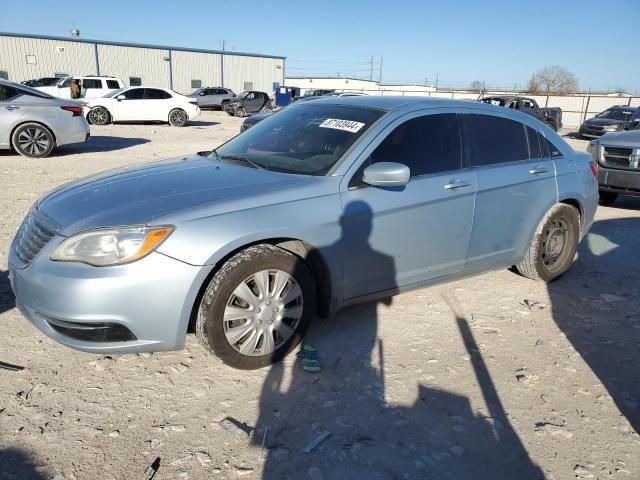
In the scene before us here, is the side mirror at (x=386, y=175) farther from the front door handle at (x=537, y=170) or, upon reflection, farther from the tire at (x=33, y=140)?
the tire at (x=33, y=140)

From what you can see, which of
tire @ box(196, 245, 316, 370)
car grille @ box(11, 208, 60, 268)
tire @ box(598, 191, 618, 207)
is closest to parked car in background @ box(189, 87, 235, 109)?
tire @ box(598, 191, 618, 207)

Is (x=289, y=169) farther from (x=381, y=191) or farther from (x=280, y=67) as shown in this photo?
(x=280, y=67)

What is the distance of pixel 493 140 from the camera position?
4.09m

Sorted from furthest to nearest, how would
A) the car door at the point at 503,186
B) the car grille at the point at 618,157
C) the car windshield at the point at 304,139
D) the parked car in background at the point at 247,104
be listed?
the parked car in background at the point at 247,104 < the car grille at the point at 618,157 < the car door at the point at 503,186 < the car windshield at the point at 304,139

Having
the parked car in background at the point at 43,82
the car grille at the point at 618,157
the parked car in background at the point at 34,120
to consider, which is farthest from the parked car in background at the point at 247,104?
the car grille at the point at 618,157

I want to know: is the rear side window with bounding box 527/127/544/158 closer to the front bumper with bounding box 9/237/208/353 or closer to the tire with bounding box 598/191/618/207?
the front bumper with bounding box 9/237/208/353

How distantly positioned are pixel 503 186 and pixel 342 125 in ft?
4.55

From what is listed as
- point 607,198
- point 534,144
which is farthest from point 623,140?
point 534,144

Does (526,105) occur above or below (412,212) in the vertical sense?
above

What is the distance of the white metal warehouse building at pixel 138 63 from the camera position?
3444cm

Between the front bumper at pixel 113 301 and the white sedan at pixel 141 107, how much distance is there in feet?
59.6

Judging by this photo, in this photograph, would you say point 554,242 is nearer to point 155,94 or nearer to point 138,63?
point 155,94

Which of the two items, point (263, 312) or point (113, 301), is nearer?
point (113, 301)

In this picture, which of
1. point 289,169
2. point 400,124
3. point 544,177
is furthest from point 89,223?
point 544,177
